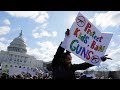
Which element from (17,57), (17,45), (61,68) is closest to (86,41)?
(61,68)

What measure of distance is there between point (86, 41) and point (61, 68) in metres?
0.70

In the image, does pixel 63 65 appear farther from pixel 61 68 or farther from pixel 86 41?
pixel 86 41

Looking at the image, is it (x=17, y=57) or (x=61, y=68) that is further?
(x=17, y=57)

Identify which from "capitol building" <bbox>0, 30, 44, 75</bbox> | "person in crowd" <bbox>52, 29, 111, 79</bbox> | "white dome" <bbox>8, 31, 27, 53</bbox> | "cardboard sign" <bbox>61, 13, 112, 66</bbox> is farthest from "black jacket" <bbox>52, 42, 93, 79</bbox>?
"white dome" <bbox>8, 31, 27, 53</bbox>

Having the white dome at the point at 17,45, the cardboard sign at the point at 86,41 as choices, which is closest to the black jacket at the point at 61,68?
the cardboard sign at the point at 86,41

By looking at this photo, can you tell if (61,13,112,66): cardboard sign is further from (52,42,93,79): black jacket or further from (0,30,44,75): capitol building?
(0,30,44,75): capitol building

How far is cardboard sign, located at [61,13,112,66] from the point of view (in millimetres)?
3012

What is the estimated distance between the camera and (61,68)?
3.58 meters

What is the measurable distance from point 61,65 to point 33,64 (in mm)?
106096

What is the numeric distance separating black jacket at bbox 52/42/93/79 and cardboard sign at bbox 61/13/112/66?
1.22 feet
